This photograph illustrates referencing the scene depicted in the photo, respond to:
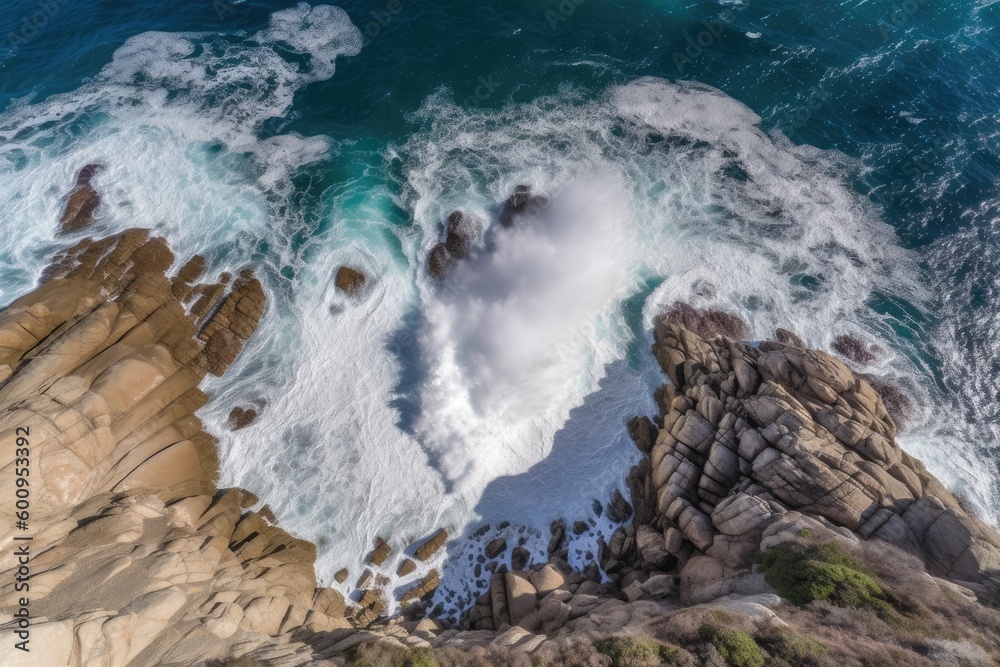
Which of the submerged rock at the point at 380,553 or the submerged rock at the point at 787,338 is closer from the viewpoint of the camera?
the submerged rock at the point at 380,553

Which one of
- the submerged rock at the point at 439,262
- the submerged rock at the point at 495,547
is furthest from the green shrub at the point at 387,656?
the submerged rock at the point at 439,262

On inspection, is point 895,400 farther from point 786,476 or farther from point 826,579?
point 826,579

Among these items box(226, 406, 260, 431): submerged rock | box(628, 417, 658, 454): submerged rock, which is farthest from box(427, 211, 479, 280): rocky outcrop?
box(628, 417, 658, 454): submerged rock

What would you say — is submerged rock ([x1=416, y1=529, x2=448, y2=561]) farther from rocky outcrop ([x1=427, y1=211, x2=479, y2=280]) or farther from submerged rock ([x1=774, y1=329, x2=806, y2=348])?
submerged rock ([x1=774, y1=329, x2=806, y2=348])

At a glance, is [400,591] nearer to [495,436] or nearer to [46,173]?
[495,436]

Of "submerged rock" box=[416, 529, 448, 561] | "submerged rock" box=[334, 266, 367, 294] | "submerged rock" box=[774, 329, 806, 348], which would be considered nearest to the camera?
"submerged rock" box=[416, 529, 448, 561]

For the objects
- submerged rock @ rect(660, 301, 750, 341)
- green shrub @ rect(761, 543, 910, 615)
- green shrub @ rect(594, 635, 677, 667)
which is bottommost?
green shrub @ rect(594, 635, 677, 667)

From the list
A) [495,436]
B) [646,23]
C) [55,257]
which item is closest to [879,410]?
[495,436]

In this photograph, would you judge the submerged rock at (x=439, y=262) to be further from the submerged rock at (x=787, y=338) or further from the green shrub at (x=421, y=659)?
the green shrub at (x=421, y=659)
